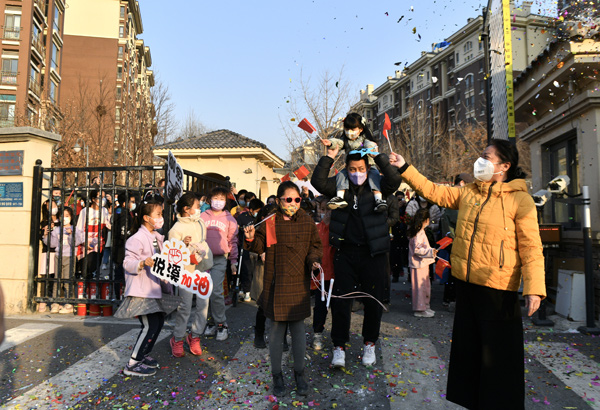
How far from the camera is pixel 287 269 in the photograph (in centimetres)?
373

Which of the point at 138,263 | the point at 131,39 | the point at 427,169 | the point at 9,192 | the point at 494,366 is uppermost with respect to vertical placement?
the point at 131,39

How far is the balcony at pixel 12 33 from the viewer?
33.3 metres

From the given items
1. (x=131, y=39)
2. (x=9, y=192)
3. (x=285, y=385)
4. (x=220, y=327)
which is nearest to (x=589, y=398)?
(x=285, y=385)

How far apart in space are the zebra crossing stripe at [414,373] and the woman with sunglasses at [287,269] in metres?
0.84

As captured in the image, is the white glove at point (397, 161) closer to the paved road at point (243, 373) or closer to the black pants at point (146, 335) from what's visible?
the paved road at point (243, 373)

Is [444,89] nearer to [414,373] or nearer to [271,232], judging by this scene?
[414,373]

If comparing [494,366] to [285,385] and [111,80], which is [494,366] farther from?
[111,80]

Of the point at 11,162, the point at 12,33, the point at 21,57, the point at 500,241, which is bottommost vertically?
the point at 500,241

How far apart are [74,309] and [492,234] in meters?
6.50

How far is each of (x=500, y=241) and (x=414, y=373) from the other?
73.4 inches

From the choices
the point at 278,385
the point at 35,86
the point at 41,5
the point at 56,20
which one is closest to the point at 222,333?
the point at 278,385

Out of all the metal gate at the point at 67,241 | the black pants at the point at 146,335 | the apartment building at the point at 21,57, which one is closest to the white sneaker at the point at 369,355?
the black pants at the point at 146,335

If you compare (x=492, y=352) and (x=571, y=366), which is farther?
(x=571, y=366)

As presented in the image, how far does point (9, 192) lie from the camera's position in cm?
669
